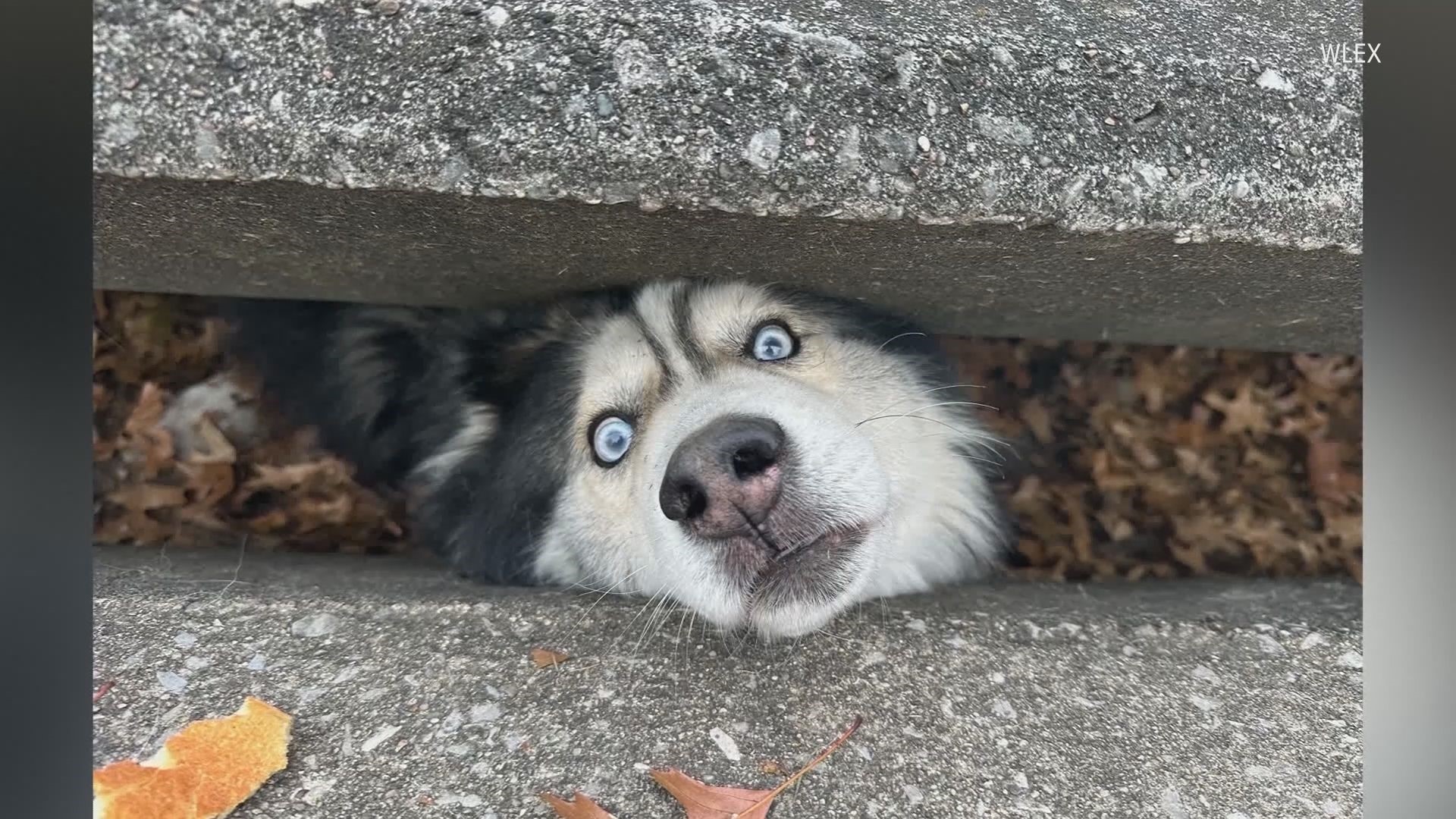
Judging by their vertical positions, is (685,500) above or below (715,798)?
above

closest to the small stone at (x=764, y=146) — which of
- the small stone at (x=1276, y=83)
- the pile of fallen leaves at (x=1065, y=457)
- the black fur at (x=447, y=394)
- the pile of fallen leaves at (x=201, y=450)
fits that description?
the black fur at (x=447, y=394)

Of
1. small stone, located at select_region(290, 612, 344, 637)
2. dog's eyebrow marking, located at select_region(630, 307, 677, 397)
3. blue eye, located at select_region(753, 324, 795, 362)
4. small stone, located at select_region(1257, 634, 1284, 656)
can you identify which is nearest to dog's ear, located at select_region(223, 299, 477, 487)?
dog's eyebrow marking, located at select_region(630, 307, 677, 397)

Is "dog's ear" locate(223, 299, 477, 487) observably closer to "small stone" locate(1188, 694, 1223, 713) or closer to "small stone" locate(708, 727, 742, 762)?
"small stone" locate(708, 727, 742, 762)

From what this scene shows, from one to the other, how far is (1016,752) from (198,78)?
1.94 m

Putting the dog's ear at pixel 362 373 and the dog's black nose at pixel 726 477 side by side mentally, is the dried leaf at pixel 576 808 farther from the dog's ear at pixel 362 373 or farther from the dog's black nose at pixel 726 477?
the dog's ear at pixel 362 373

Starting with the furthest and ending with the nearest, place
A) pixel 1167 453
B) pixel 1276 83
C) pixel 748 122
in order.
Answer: pixel 1167 453, pixel 1276 83, pixel 748 122

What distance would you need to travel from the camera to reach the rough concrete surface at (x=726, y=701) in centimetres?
164

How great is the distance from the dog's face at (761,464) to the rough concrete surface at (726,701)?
0.58 ft

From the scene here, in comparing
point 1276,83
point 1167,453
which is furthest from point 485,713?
point 1167,453

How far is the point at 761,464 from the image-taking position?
5.76ft

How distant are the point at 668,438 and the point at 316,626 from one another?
89 centimetres

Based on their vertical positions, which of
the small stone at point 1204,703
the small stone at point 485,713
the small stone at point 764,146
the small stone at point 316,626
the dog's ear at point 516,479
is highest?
the small stone at point 764,146

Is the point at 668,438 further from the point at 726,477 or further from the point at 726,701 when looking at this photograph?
the point at 726,701

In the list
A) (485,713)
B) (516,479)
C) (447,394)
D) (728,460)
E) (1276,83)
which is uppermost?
(1276,83)
